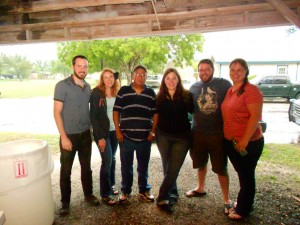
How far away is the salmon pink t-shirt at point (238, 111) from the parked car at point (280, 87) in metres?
14.3

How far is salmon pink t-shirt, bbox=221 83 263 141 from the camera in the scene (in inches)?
105

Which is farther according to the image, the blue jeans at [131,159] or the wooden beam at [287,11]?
the blue jeans at [131,159]

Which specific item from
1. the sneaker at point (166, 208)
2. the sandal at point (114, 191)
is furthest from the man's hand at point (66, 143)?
the sneaker at point (166, 208)

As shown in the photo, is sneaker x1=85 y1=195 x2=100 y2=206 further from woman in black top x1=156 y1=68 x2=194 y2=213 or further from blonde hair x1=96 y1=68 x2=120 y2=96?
blonde hair x1=96 y1=68 x2=120 y2=96

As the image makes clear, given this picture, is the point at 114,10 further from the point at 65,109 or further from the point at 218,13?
the point at 65,109

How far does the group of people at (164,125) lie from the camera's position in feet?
9.59

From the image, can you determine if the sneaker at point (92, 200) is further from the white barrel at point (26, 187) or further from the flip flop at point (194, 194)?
the flip flop at point (194, 194)

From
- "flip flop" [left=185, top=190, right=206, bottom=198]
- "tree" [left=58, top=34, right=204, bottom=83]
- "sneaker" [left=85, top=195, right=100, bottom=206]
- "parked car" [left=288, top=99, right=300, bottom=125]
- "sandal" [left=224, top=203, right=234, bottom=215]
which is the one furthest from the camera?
"tree" [left=58, top=34, right=204, bottom=83]

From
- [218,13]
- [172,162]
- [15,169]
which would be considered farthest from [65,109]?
[218,13]

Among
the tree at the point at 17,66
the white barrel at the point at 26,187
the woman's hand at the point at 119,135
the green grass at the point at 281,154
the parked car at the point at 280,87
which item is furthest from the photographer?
the tree at the point at 17,66

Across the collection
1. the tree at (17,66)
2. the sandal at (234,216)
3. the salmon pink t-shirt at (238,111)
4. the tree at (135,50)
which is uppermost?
the tree at (17,66)

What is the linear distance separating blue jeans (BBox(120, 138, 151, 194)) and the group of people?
15mm

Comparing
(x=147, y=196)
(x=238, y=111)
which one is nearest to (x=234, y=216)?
(x=147, y=196)

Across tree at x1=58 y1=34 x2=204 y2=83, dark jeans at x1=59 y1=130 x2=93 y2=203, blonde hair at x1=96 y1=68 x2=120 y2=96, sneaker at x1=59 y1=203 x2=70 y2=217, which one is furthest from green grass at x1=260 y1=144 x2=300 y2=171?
tree at x1=58 y1=34 x2=204 y2=83
